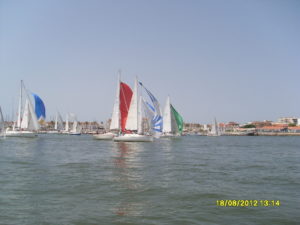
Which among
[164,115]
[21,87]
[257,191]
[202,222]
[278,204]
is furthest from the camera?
[164,115]

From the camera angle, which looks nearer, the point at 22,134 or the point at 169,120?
the point at 22,134

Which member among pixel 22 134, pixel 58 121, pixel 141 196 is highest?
pixel 58 121

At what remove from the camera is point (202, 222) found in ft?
23.4

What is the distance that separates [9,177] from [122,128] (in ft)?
101

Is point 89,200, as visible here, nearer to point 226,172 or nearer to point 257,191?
point 257,191

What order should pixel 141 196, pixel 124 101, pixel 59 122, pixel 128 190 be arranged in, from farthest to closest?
pixel 59 122, pixel 124 101, pixel 128 190, pixel 141 196

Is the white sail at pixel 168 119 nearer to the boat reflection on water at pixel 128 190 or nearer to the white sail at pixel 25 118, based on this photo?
the white sail at pixel 25 118

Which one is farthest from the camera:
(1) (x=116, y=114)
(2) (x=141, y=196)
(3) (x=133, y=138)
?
(1) (x=116, y=114)

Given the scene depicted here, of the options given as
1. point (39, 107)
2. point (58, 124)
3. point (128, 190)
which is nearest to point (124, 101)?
point (39, 107)

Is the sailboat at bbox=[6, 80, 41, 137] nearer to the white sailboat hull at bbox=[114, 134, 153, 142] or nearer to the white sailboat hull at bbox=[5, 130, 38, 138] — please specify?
the white sailboat hull at bbox=[5, 130, 38, 138]

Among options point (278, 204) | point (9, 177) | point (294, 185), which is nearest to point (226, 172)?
point (294, 185)

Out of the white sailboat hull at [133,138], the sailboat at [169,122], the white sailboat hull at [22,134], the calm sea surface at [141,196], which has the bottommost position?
the calm sea surface at [141,196]

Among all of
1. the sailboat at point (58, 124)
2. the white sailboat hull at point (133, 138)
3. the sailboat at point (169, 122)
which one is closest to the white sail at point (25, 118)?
the white sailboat hull at point (133, 138)

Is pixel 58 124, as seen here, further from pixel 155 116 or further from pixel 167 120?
pixel 155 116
